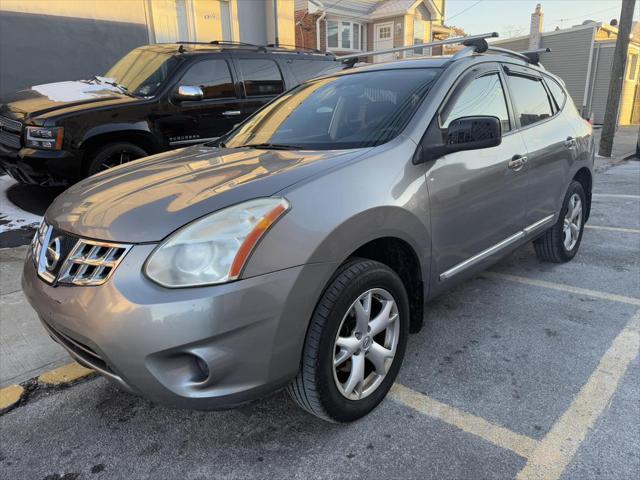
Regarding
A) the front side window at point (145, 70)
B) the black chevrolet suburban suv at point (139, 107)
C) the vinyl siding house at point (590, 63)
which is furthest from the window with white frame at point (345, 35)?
the front side window at point (145, 70)

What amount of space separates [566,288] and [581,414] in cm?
180

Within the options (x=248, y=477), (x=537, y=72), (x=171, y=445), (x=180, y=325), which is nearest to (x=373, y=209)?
(x=180, y=325)

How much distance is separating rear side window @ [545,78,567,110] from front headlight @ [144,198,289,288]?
11.1 feet

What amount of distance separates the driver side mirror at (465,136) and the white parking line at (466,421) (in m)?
1.27

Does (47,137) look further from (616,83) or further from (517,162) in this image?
(616,83)

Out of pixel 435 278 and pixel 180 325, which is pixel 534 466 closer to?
pixel 435 278

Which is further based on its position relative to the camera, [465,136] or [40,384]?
[40,384]

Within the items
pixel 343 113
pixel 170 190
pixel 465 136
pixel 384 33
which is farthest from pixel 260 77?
pixel 384 33

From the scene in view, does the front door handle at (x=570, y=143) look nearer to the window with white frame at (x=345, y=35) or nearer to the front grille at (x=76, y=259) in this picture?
the front grille at (x=76, y=259)

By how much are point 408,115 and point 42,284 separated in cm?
201

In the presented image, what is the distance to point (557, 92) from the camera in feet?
14.4

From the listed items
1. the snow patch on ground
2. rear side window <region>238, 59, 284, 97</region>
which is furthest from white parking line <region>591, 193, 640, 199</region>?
the snow patch on ground

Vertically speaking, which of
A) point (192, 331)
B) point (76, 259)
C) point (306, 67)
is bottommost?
point (192, 331)

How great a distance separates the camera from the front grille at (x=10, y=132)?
5190 mm
